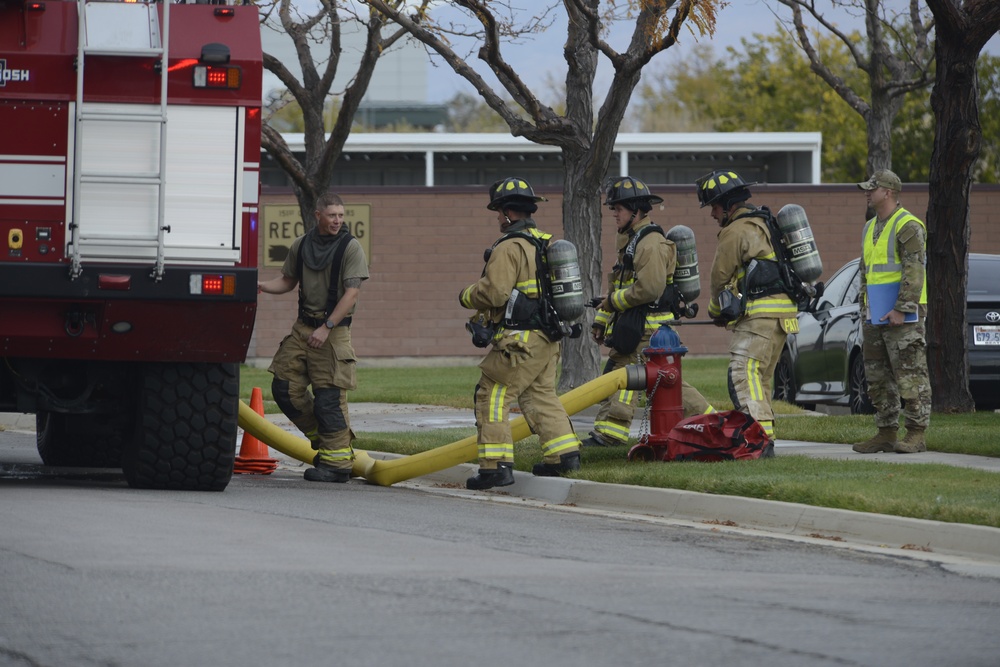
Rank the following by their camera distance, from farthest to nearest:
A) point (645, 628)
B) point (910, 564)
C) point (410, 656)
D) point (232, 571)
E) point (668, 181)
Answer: point (668, 181)
point (910, 564)
point (232, 571)
point (645, 628)
point (410, 656)

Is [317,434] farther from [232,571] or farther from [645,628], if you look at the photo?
[645,628]

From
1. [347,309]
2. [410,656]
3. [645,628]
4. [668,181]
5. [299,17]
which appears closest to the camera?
[410,656]

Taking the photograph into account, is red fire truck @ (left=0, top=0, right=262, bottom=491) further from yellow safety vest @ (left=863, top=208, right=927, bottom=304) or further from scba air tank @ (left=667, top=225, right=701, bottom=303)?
yellow safety vest @ (left=863, top=208, right=927, bottom=304)

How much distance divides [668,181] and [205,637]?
127 feet

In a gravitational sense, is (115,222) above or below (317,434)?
above

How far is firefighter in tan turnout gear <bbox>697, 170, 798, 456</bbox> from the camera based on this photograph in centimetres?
1068

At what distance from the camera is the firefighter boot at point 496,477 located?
10.4 m

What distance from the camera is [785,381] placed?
55.4 ft

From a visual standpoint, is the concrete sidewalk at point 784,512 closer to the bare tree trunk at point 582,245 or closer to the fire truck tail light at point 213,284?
the fire truck tail light at point 213,284

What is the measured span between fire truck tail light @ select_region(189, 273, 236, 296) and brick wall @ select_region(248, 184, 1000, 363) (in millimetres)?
19233

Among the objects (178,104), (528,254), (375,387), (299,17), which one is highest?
(299,17)

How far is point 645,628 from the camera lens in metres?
5.53

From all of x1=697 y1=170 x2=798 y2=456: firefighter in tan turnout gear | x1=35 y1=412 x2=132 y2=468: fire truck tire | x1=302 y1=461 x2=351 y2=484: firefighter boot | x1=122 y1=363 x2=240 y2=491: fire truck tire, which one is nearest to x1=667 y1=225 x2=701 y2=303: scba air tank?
x1=697 y1=170 x2=798 y2=456: firefighter in tan turnout gear

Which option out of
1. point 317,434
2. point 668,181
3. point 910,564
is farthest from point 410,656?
point 668,181
